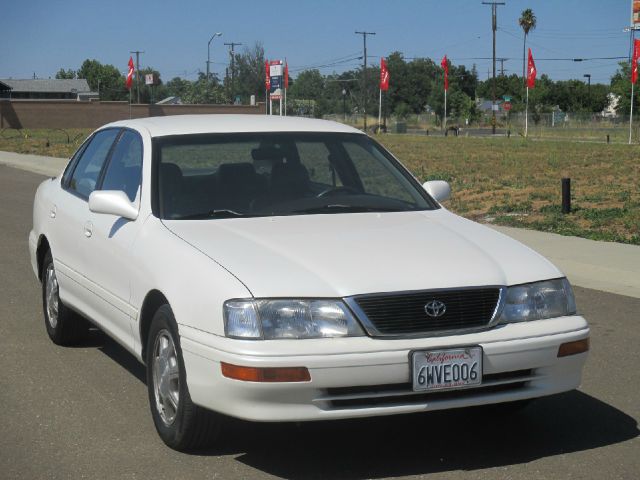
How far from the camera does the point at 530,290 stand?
4875mm

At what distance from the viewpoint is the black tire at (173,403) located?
15.9 ft

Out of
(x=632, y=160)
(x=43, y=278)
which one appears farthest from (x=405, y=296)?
(x=632, y=160)

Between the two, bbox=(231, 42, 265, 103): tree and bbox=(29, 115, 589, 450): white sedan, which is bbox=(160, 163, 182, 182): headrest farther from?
bbox=(231, 42, 265, 103): tree

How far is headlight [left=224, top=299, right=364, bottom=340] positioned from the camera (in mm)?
4480

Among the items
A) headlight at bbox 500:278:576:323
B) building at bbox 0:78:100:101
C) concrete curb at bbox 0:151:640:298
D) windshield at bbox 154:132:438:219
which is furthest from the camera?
building at bbox 0:78:100:101

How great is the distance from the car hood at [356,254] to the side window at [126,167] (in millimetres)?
719

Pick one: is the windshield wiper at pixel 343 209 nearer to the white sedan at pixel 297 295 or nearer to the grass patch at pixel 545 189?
the white sedan at pixel 297 295

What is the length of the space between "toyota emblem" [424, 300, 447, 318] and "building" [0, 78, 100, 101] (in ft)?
435

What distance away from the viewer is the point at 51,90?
13862 cm

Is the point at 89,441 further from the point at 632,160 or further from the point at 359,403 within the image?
the point at 632,160

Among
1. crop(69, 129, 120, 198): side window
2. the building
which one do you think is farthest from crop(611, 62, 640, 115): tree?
crop(69, 129, 120, 198): side window

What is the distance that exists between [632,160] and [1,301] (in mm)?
26647

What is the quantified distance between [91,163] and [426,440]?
3.20m

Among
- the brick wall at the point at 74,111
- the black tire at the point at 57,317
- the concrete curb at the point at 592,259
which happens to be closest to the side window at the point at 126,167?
the black tire at the point at 57,317
